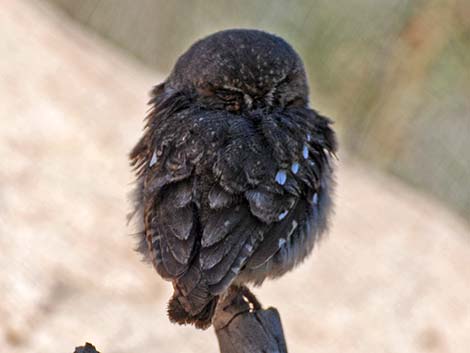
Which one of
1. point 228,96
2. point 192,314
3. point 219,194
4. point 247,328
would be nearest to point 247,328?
point 247,328

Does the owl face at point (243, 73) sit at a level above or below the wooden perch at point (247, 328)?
above

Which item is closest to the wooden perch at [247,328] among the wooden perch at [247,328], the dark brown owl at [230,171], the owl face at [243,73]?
the wooden perch at [247,328]

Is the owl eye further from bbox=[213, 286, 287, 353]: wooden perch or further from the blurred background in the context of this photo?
the blurred background

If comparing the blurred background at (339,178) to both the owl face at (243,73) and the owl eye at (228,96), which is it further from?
the owl eye at (228,96)

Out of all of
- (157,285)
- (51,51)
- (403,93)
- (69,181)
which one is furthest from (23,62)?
(403,93)

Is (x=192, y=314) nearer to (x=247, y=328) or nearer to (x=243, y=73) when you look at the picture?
(x=247, y=328)

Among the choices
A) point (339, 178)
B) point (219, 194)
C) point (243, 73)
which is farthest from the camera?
point (339, 178)
